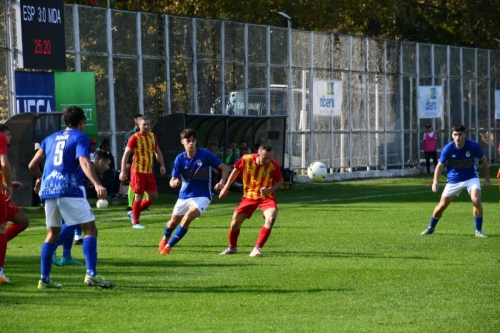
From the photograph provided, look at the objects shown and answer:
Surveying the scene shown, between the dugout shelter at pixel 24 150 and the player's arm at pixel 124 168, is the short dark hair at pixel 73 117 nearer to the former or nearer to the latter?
the player's arm at pixel 124 168

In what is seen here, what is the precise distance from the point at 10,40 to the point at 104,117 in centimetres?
415

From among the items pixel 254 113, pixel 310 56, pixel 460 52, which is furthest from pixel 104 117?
pixel 460 52

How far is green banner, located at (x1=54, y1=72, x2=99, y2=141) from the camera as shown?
28641 mm

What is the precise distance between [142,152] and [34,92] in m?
8.23

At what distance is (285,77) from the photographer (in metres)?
40.2

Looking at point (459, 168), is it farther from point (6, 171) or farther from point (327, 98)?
point (327, 98)

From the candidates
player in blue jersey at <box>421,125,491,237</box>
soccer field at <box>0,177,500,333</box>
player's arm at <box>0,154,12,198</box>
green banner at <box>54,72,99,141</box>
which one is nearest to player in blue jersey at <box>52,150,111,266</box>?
soccer field at <box>0,177,500,333</box>

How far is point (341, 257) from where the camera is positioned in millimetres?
15625

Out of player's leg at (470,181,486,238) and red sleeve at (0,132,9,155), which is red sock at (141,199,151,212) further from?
red sleeve at (0,132,9,155)

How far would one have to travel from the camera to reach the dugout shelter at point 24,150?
2673 centimetres

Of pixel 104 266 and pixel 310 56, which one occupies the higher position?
pixel 310 56

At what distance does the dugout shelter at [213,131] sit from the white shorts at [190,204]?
561 inches

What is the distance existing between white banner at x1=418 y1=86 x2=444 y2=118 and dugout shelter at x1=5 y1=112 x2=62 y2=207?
24585mm

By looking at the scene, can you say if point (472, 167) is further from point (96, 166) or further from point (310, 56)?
point (310, 56)
